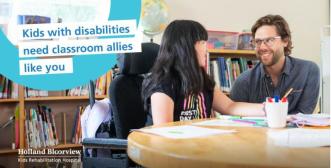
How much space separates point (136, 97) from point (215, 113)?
386 millimetres

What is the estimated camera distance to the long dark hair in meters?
1.55

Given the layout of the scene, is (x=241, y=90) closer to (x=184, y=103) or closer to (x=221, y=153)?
(x=184, y=103)

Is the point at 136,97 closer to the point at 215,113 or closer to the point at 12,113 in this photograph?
the point at 215,113

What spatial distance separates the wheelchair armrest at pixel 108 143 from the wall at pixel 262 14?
59.7 inches

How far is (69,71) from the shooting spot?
2816 millimetres

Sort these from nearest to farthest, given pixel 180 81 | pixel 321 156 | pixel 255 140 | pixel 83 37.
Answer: pixel 321 156 → pixel 255 140 → pixel 180 81 → pixel 83 37

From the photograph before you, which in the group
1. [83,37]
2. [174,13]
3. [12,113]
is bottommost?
[12,113]

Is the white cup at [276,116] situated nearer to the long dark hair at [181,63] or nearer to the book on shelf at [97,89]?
the long dark hair at [181,63]

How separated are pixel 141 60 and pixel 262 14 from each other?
1775 mm

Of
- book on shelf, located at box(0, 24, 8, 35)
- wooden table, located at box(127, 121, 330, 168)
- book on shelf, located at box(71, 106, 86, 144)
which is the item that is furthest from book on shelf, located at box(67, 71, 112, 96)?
wooden table, located at box(127, 121, 330, 168)

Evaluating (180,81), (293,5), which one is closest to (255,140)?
(180,81)

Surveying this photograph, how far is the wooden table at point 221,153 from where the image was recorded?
62 centimetres

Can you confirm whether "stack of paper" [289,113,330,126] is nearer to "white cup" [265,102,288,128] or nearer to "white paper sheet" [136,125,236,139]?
"white cup" [265,102,288,128]

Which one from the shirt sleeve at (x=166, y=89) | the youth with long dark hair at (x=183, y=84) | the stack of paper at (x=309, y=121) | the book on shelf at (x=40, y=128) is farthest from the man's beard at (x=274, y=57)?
the book on shelf at (x=40, y=128)
